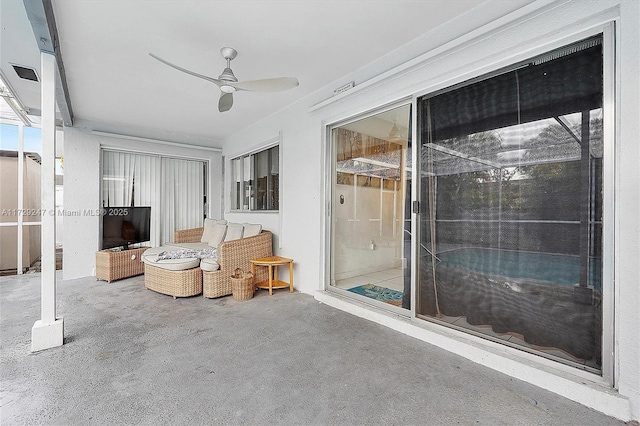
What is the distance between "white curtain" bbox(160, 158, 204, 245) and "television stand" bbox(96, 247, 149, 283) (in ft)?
3.12

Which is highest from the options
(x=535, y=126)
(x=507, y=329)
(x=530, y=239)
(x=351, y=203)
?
(x=535, y=126)

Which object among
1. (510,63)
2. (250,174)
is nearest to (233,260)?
(250,174)

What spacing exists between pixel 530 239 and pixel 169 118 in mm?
5044

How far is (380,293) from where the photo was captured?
312cm

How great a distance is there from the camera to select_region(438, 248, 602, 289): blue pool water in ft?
5.86

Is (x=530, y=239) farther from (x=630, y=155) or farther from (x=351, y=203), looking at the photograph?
(x=351, y=203)

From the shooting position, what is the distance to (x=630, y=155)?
1.57m

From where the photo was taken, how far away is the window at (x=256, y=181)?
4.63 metres

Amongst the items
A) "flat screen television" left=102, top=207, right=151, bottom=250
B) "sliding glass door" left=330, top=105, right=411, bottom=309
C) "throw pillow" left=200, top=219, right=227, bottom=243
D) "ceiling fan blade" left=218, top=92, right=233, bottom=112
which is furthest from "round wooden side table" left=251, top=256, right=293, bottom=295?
"flat screen television" left=102, top=207, right=151, bottom=250

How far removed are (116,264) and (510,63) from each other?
5323mm

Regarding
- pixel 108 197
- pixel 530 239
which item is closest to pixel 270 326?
pixel 530 239

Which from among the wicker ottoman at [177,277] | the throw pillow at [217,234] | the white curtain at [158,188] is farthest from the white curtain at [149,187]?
the wicker ottoman at [177,277]

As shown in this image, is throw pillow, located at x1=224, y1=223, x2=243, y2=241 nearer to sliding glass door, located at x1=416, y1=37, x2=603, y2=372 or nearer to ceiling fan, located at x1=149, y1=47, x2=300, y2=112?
ceiling fan, located at x1=149, y1=47, x2=300, y2=112

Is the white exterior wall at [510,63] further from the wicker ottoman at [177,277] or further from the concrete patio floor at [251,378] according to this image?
the wicker ottoman at [177,277]
